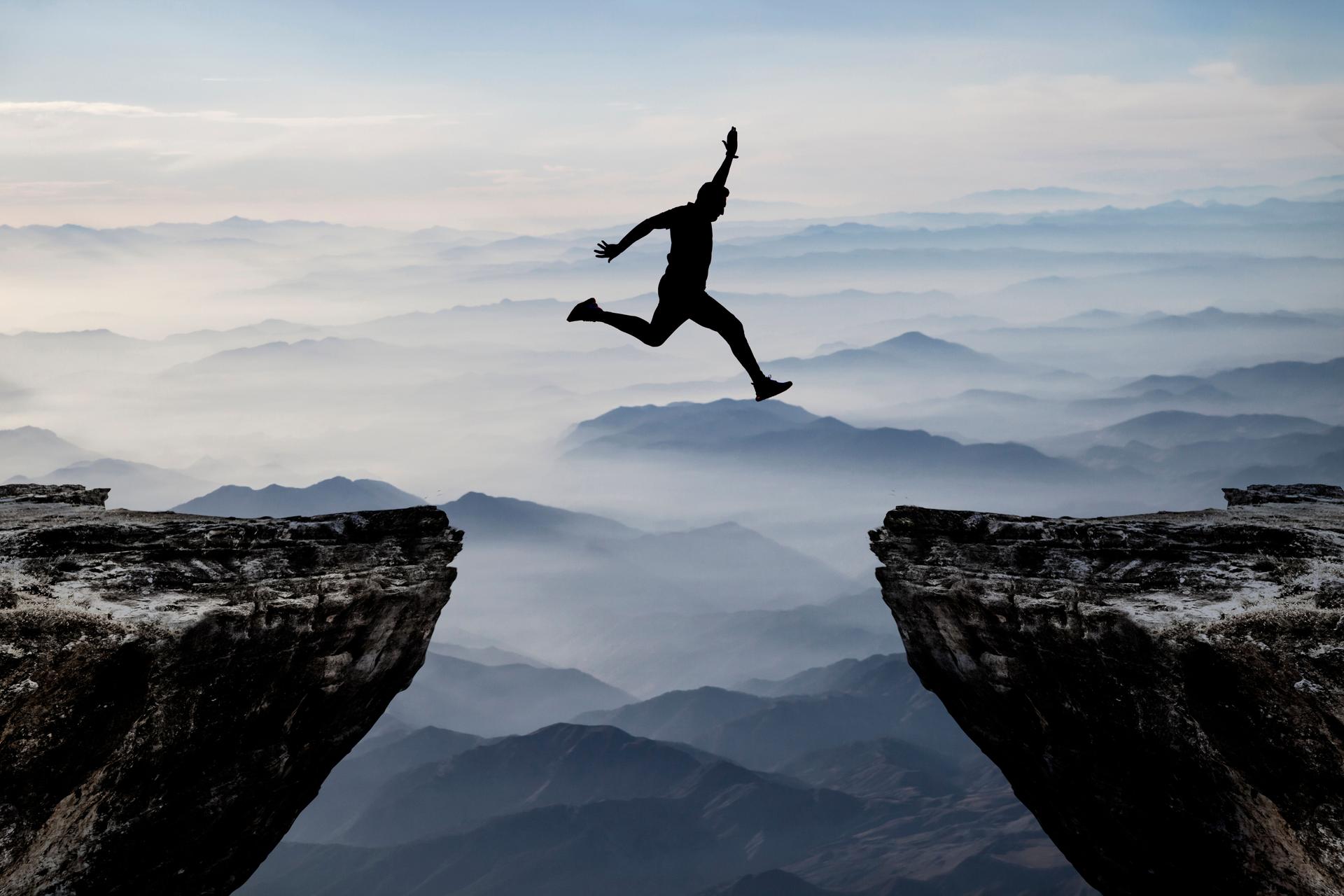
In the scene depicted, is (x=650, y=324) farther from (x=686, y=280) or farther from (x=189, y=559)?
(x=189, y=559)

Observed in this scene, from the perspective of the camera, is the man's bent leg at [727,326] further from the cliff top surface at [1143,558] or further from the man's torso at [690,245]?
the cliff top surface at [1143,558]

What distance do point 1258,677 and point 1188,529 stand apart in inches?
180

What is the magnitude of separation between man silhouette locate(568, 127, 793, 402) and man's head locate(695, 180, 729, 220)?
1 centimetres

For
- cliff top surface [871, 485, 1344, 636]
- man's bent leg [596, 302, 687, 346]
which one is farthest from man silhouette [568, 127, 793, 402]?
cliff top surface [871, 485, 1344, 636]

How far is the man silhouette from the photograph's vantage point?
821 inches

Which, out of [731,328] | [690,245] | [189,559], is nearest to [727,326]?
[731,328]

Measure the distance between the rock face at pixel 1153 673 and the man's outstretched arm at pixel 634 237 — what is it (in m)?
9.04

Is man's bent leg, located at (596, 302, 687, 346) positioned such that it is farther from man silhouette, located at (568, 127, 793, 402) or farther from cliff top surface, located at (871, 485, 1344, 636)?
cliff top surface, located at (871, 485, 1344, 636)

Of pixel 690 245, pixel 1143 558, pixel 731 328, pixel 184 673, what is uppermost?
pixel 690 245

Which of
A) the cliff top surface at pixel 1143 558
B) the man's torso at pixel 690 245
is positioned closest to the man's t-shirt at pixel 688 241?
the man's torso at pixel 690 245

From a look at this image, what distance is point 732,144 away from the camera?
2053 centimetres

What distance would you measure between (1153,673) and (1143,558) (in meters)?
2.86

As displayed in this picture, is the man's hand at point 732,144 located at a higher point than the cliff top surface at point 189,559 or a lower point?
higher

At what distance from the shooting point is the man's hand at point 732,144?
2047cm
